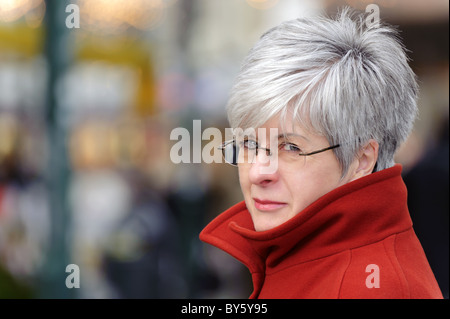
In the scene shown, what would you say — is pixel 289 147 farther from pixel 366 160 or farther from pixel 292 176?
pixel 366 160

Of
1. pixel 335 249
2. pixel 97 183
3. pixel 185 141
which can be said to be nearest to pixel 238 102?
pixel 335 249

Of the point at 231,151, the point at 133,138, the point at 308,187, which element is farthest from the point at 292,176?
the point at 133,138

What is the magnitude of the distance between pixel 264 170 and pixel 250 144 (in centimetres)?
9

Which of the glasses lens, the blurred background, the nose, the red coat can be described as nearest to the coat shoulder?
the red coat

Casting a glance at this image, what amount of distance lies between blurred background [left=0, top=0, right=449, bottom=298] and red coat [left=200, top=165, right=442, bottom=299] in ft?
7.72

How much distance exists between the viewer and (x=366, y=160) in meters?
1.62

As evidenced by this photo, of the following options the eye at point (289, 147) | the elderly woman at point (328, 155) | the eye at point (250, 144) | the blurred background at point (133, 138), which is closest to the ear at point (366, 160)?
the elderly woman at point (328, 155)

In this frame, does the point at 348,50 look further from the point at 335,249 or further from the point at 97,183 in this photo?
the point at 97,183

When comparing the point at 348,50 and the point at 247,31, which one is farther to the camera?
the point at 247,31

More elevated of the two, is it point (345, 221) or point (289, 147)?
point (289, 147)

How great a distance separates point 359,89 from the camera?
1533mm

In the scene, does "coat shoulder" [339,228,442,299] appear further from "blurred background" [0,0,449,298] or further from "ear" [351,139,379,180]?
"blurred background" [0,0,449,298]
